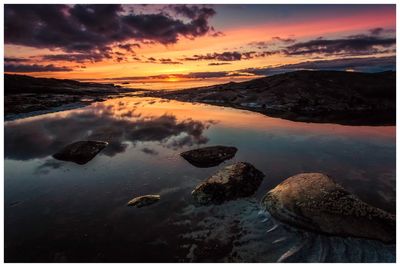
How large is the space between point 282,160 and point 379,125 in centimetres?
1629

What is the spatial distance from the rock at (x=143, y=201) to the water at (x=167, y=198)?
257mm

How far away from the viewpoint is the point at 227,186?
11312mm

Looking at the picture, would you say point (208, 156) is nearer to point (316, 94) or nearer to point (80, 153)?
point (80, 153)

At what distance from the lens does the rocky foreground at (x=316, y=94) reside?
42094 millimetres

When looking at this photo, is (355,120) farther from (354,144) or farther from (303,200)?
(303,200)

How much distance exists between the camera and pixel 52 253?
328 inches

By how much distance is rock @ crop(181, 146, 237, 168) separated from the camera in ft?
50.8

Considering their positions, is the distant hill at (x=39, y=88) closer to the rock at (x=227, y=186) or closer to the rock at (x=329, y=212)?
the rock at (x=227, y=186)

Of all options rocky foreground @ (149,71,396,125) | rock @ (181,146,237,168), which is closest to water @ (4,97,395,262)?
rock @ (181,146,237,168)

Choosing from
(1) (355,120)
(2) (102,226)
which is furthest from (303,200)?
(1) (355,120)

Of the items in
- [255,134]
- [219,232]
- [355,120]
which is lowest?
[355,120]

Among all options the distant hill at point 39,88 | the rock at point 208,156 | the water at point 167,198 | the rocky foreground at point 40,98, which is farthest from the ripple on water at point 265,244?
the distant hill at point 39,88

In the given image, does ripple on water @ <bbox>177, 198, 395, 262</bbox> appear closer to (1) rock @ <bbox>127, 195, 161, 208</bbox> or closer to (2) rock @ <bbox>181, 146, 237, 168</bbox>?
(1) rock @ <bbox>127, 195, 161, 208</bbox>

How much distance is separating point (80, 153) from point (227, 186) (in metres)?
9.37
